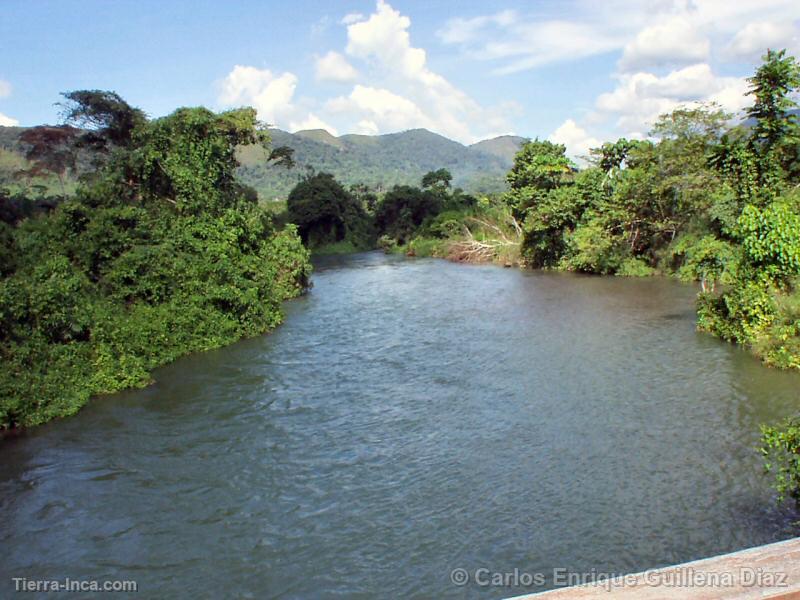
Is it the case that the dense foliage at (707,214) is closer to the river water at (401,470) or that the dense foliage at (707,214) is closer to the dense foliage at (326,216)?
the river water at (401,470)

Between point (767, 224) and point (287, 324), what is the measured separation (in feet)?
48.6

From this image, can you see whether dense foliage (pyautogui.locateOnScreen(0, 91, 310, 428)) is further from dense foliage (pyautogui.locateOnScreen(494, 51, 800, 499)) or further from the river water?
dense foliage (pyautogui.locateOnScreen(494, 51, 800, 499))

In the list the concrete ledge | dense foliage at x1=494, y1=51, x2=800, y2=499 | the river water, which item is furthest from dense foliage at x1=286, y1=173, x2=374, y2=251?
the concrete ledge

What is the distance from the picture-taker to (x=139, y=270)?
17484 millimetres

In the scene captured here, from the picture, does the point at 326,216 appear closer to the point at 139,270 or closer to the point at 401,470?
the point at 139,270

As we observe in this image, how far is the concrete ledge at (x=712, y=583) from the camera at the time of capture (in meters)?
2.34

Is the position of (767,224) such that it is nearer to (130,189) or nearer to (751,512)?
(751,512)

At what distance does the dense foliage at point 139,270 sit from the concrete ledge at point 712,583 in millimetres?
12144

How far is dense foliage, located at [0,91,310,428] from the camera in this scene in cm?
1301

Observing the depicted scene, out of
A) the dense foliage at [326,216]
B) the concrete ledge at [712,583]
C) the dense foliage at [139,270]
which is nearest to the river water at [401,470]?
the dense foliage at [139,270]

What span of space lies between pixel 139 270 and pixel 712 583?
57.1 feet

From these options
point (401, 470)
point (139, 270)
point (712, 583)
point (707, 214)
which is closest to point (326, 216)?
point (707, 214)

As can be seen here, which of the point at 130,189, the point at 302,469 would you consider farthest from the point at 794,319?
the point at 130,189

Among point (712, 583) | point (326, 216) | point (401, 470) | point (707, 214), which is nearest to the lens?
point (712, 583)
